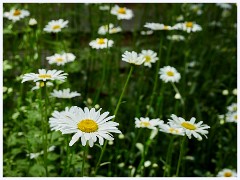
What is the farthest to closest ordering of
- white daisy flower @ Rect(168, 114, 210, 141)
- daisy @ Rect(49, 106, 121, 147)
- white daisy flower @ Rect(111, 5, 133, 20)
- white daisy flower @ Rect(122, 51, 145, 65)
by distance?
1. white daisy flower @ Rect(111, 5, 133, 20)
2. white daisy flower @ Rect(122, 51, 145, 65)
3. white daisy flower @ Rect(168, 114, 210, 141)
4. daisy @ Rect(49, 106, 121, 147)

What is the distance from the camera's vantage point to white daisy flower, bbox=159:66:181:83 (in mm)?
1960

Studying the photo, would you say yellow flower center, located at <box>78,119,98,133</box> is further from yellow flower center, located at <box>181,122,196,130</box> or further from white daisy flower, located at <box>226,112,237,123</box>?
white daisy flower, located at <box>226,112,237,123</box>

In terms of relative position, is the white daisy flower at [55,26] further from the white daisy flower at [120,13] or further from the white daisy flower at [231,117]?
the white daisy flower at [231,117]

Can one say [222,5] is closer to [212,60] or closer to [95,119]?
[212,60]

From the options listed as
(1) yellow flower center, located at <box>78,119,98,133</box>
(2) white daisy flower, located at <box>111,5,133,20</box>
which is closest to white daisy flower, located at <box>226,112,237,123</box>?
(2) white daisy flower, located at <box>111,5,133,20</box>

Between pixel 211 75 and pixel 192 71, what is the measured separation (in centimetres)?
19

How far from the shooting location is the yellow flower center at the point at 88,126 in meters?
1.14

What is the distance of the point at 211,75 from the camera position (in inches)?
117

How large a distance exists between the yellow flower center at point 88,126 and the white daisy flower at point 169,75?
33.2 inches

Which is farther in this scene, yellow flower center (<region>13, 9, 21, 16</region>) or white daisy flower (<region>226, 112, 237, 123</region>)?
yellow flower center (<region>13, 9, 21, 16</region>)

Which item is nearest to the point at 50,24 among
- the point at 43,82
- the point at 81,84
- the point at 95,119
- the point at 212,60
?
the point at 81,84

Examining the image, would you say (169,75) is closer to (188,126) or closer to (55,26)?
(55,26)

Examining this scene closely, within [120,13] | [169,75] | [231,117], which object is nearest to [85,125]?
[169,75]

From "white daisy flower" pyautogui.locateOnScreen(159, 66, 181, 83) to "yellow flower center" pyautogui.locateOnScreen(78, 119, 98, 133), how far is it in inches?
33.2
